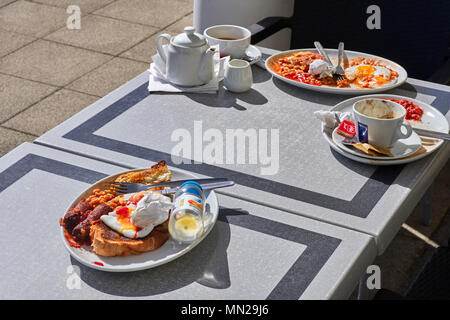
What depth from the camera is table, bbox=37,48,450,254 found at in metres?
1.39

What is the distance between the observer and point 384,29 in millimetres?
2561

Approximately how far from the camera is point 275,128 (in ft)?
5.50

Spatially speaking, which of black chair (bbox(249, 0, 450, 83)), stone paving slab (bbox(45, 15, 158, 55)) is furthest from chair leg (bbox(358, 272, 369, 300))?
stone paving slab (bbox(45, 15, 158, 55))

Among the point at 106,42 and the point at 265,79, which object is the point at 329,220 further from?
the point at 106,42

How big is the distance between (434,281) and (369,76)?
65 centimetres

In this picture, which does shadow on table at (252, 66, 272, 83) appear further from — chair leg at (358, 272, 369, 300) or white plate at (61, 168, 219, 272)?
white plate at (61, 168, 219, 272)

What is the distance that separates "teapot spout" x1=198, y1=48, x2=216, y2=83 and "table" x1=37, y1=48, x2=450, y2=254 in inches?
2.4

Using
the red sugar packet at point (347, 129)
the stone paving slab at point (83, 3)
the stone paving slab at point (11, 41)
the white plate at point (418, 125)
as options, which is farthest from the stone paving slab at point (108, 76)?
the red sugar packet at point (347, 129)

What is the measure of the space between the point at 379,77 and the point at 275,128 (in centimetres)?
43

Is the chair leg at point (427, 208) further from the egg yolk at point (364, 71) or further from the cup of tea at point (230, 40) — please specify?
the cup of tea at point (230, 40)

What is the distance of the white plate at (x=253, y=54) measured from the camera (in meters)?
2.03

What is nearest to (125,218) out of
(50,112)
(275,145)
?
(275,145)

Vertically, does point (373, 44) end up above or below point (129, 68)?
above

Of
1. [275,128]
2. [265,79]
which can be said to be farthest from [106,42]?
[275,128]
